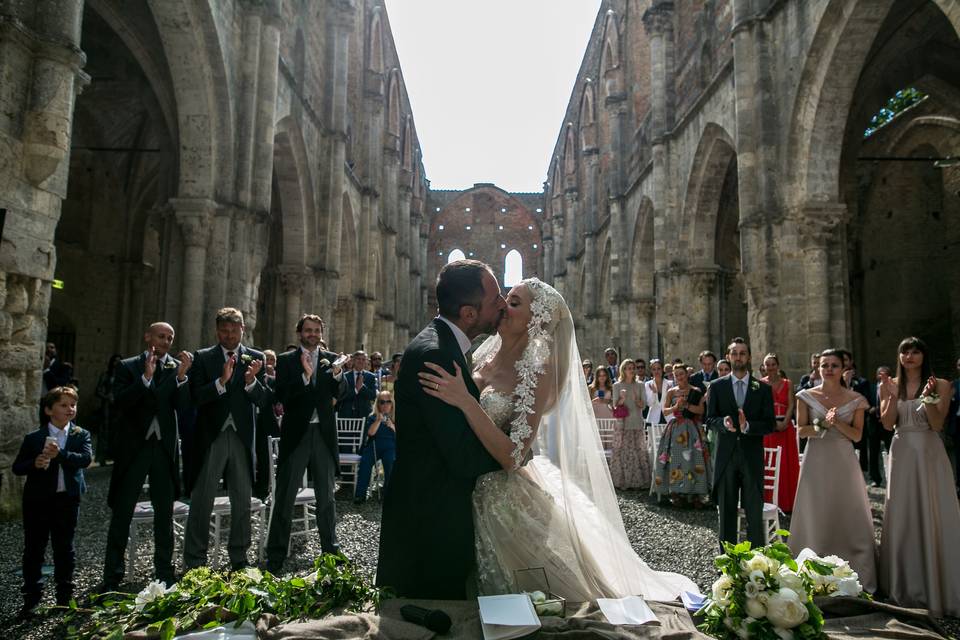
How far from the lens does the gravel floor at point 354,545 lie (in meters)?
4.25

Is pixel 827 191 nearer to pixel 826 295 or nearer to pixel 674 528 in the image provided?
pixel 826 295

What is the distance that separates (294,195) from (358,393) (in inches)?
343

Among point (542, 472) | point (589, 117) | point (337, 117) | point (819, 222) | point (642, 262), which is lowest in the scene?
point (542, 472)

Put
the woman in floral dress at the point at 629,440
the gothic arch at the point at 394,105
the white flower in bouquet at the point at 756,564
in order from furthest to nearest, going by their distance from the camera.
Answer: the gothic arch at the point at 394,105, the woman in floral dress at the point at 629,440, the white flower in bouquet at the point at 756,564

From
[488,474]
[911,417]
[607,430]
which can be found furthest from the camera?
[607,430]

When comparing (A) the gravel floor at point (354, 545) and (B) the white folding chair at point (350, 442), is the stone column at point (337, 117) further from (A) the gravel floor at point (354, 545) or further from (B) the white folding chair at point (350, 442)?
(A) the gravel floor at point (354, 545)

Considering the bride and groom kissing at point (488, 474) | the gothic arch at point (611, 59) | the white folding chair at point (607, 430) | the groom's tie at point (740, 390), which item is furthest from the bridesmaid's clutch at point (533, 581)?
the gothic arch at point (611, 59)

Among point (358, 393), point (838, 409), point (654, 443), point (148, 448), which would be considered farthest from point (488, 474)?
point (358, 393)

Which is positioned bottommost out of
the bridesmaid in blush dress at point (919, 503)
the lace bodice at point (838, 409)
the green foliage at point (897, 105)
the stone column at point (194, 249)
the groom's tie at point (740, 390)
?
the bridesmaid in blush dress at point (919, 503)

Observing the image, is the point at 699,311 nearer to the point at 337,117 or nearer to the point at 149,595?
the point at 337,117

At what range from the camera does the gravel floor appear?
425 cm

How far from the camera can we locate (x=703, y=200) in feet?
58.7

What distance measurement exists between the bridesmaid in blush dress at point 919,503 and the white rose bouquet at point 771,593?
8.96 ft

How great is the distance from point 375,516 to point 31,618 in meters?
3.92
